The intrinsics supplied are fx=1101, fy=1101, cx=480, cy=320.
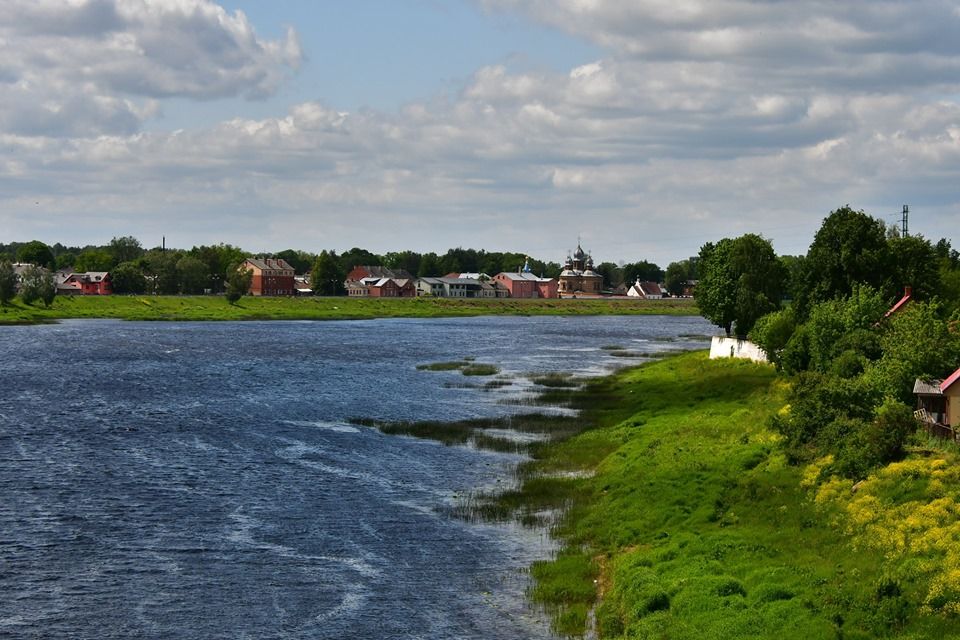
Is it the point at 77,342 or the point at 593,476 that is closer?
the point at 593,476

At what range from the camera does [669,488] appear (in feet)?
157

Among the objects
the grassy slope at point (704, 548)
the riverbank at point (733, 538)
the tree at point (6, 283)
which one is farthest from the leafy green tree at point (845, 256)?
the tree at point (6, 283)

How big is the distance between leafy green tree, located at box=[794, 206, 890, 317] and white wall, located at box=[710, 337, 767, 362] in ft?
24.0

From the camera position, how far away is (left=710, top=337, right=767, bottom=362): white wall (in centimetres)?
9528

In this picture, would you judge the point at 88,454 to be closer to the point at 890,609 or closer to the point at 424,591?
the point at 424,591

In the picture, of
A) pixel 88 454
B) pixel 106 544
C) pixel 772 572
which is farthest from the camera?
pixel 88 454

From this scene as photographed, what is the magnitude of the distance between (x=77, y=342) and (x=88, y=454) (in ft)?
280

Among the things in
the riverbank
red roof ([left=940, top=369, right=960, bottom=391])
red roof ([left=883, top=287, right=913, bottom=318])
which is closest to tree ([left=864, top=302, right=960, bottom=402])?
red roof ([left=940, top=369, right=960, bottom=391])

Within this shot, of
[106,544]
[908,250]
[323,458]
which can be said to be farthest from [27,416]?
[908,250]

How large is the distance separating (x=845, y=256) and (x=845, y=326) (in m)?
16.5

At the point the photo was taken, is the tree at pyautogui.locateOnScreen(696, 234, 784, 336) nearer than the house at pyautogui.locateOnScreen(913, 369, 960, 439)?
No

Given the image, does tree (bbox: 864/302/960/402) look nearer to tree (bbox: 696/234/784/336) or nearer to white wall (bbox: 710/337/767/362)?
white wall (bbox: 710/337/767/362)

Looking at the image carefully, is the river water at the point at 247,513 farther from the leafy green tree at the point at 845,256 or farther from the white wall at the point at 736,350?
the leafy green tree at the point at 845,256

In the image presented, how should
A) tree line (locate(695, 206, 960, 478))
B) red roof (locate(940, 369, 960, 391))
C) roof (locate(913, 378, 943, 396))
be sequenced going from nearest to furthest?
tree line (locate(695, 206, 960, 478)), red roof (locate(940, 369, 960, 391)), roof (locate(913, 378, 943, 396))
